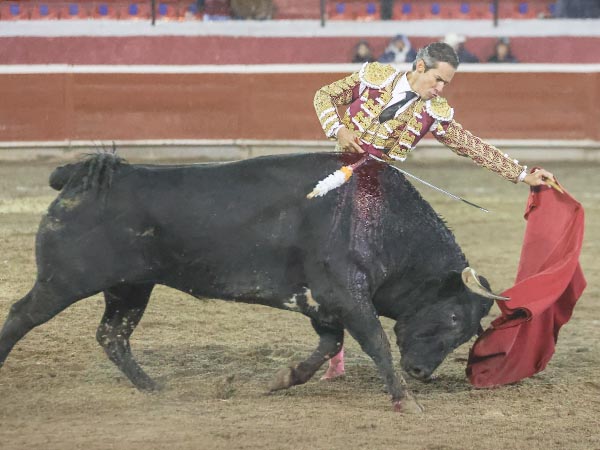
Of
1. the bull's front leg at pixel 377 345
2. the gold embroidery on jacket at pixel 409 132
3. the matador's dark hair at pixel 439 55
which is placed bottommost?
the bull's front leg at pixel 377 345

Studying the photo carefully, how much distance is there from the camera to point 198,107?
10.8 meters

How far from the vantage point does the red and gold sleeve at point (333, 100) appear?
3.92 metres

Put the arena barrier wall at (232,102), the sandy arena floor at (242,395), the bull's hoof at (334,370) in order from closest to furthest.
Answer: the sandy arena floor at (242,395)
the bull's hoof at (334,370)
the arena barrier wall at (232,102)

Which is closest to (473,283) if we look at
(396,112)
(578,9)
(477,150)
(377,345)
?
(377,345)

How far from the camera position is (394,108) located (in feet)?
13.2

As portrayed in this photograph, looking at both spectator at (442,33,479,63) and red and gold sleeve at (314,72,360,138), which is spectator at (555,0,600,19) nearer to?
spectator at (442,33,479,63)

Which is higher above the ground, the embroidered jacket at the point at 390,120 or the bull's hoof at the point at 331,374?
the embroidered jacket at the point at 390,120

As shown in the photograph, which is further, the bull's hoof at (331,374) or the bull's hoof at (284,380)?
the bull's hoof at (331,374)

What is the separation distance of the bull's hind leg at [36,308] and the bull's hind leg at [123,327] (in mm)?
293

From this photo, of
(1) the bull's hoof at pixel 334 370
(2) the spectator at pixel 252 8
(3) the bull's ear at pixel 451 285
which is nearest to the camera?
(3) the bull's ear at pixel 451 285

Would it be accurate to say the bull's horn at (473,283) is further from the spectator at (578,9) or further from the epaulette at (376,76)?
the spectator at (578,9)

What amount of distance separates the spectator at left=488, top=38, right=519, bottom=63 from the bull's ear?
7.31 metres

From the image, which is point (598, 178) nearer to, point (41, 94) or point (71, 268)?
point (41, 94)

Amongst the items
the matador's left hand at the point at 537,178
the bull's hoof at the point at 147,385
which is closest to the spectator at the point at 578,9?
the matador's left hand at the point at 537,178
